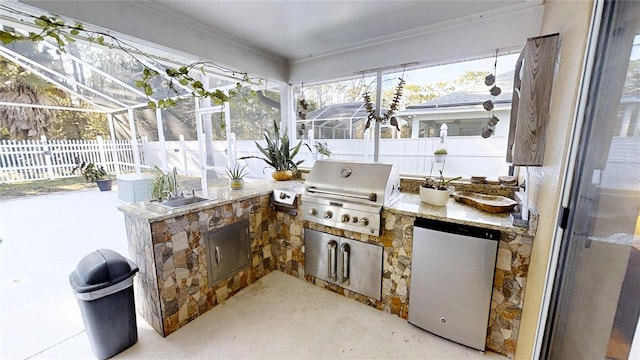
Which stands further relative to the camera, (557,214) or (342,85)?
(342,85)

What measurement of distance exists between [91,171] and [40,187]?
750mm

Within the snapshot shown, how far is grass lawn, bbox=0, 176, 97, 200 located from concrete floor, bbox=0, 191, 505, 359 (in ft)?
6.66

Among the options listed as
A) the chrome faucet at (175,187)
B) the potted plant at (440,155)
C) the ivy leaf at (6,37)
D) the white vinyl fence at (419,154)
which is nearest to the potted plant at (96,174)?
the white vinyl fence at (419,154)

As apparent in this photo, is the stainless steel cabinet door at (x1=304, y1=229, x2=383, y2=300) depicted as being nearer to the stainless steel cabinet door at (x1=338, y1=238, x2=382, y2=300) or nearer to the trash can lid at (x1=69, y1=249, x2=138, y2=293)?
the stainless steel cabinet door at (x1=338, y1=238, x2=382, y2=300)

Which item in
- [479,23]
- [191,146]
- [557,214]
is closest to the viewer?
[557,214]

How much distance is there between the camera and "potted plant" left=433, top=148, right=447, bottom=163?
240 cm

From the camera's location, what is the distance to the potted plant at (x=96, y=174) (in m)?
4.41

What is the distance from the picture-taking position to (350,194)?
6.66 ft

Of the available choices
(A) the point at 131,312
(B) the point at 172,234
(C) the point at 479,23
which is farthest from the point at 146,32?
(C) the point at 479,23

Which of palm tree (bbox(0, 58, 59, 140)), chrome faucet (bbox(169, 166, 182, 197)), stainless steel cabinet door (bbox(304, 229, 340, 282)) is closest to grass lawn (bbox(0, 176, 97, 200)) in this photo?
palm tree (bbox(0, 58, 59, 140))

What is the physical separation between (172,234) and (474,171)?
8.95 feet

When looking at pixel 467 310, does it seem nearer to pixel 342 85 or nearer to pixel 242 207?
pixel 242 207

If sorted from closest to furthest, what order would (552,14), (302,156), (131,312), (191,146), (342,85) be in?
(552,14)
(131,312)
(342,85)
(302,156)
(191,146)

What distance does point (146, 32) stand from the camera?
1.89 metres
